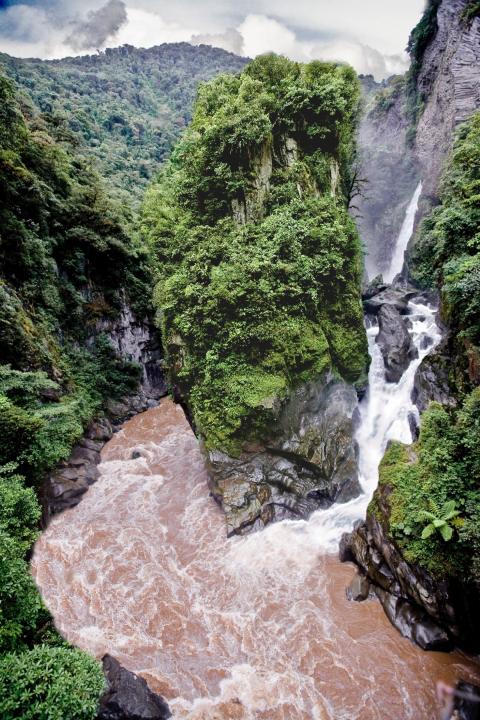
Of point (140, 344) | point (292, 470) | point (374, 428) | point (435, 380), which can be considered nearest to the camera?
point (435, 380)

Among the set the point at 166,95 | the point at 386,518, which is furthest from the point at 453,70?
the point at 166,95

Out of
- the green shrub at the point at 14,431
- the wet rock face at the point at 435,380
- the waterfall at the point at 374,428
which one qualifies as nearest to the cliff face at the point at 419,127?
the waterfall at the point at 374,428

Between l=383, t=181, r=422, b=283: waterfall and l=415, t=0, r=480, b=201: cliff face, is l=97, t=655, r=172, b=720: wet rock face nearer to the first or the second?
l=415, t=0, r=480, b=201: cliff face

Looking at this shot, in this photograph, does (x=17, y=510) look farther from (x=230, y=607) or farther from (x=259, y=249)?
(x=259, y=249)

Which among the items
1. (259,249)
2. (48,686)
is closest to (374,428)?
(259,249)

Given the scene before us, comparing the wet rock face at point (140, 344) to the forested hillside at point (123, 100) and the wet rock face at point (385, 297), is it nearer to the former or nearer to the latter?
the forested hillside at point (123, 100)

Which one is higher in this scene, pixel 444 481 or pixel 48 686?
pixel 444 481

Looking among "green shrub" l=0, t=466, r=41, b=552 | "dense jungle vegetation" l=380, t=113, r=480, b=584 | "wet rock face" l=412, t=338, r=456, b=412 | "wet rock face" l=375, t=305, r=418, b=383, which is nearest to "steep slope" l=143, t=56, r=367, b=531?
"wet rock face" l=375, t=305, r=418, b=383
